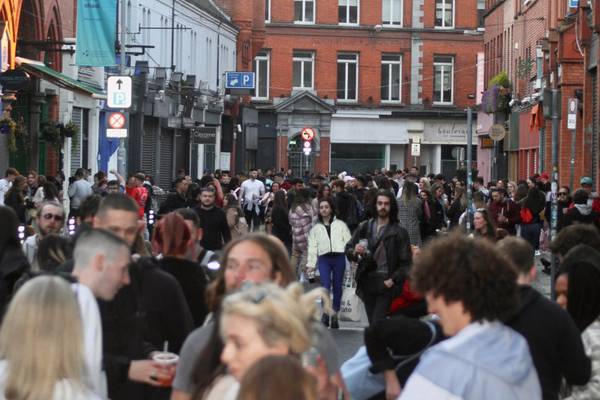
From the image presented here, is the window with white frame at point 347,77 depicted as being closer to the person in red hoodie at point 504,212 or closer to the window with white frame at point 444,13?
the window with white frame at point 444,13

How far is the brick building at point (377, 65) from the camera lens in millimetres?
86000

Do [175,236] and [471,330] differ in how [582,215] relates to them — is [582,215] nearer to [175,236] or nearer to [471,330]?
[175,236]

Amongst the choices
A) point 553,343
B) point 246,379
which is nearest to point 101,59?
point 553,343

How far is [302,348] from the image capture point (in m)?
5.12

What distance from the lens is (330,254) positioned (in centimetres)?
1875

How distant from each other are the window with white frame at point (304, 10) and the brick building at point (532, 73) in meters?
14.9

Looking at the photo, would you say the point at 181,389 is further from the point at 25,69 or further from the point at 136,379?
the point at 25,69

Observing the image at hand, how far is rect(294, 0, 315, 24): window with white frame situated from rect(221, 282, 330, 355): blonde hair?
268 feet

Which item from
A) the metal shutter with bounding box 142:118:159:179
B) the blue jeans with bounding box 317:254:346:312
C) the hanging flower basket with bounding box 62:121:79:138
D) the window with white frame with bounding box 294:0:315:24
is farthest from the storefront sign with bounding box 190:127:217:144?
the blue jeans with bounding box 317:254:346:312

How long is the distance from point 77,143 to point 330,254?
26.9m

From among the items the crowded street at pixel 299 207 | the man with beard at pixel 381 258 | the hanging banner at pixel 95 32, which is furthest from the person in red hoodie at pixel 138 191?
the man with beard at pixel 381 258

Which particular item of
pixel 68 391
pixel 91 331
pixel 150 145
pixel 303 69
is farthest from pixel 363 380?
pixel 303 69

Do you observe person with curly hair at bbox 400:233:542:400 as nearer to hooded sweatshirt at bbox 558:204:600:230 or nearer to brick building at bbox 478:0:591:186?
hooded sweatshirt at bbox 558:204:600:230

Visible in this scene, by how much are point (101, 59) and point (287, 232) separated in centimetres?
1309
